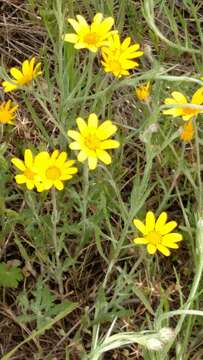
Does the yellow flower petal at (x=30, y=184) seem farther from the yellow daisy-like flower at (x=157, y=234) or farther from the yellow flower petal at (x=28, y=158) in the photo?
the yellow daisy-like flower at (x=157, y=234)

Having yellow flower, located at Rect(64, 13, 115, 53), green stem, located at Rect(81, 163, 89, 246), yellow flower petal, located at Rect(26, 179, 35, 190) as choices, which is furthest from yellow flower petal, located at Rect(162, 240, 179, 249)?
yellow flower, located at Rect(64, 13, 115, 53)

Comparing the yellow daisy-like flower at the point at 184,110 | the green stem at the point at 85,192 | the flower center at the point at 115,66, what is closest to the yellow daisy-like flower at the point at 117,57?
the flower center at the point at 115,66

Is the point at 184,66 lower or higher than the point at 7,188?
higher

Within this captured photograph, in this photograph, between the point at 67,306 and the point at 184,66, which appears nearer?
the point at 67,306

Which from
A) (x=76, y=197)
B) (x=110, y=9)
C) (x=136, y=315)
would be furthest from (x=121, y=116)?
(x=136, y=315)

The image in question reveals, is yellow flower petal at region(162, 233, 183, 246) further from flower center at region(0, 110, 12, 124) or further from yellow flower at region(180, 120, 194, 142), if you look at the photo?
flower center at region(0, 110, 12, 124)

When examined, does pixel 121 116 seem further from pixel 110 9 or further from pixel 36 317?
pixel 36 317
